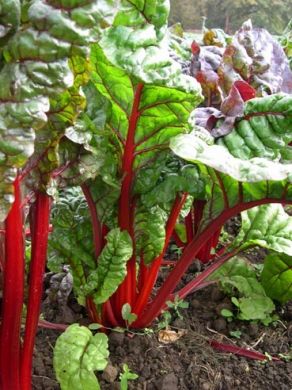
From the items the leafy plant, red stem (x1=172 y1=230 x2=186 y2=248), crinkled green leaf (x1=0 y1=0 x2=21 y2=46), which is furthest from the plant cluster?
red stem (x1=172 y1=230 x2=186 y2=248)

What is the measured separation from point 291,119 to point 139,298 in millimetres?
581

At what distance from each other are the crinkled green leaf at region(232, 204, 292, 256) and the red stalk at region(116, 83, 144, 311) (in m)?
0.30

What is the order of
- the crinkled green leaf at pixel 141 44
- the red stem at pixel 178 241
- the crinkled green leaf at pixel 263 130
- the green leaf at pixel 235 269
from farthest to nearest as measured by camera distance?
the red stem at pixel 178 241 < the green leaf at pixel 235 269 < the crinkled green leaf at pixel 263 130 < the crinkled green leaf at pixel 141 44

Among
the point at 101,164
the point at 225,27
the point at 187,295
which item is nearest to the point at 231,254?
the point at 187,295

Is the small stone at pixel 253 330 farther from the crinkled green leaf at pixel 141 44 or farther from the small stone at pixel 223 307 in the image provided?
the crinkled green leaf at pixel 141 44

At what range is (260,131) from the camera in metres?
1.24

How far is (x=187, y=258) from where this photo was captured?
1334 mm

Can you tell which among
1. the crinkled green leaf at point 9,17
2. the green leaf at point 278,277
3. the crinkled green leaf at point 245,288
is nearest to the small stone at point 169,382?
the crinkled green leaf at point 245,288

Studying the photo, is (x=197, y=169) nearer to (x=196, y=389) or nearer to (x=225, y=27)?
(x=196, y=389)

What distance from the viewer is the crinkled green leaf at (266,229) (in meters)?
1.41

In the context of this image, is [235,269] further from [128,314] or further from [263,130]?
[263,130]

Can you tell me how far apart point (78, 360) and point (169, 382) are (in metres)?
0.24

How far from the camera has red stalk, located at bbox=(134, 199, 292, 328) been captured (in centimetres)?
→ 126

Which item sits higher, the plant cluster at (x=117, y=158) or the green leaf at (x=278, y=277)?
the plant cluster at (x=117, y=158)
